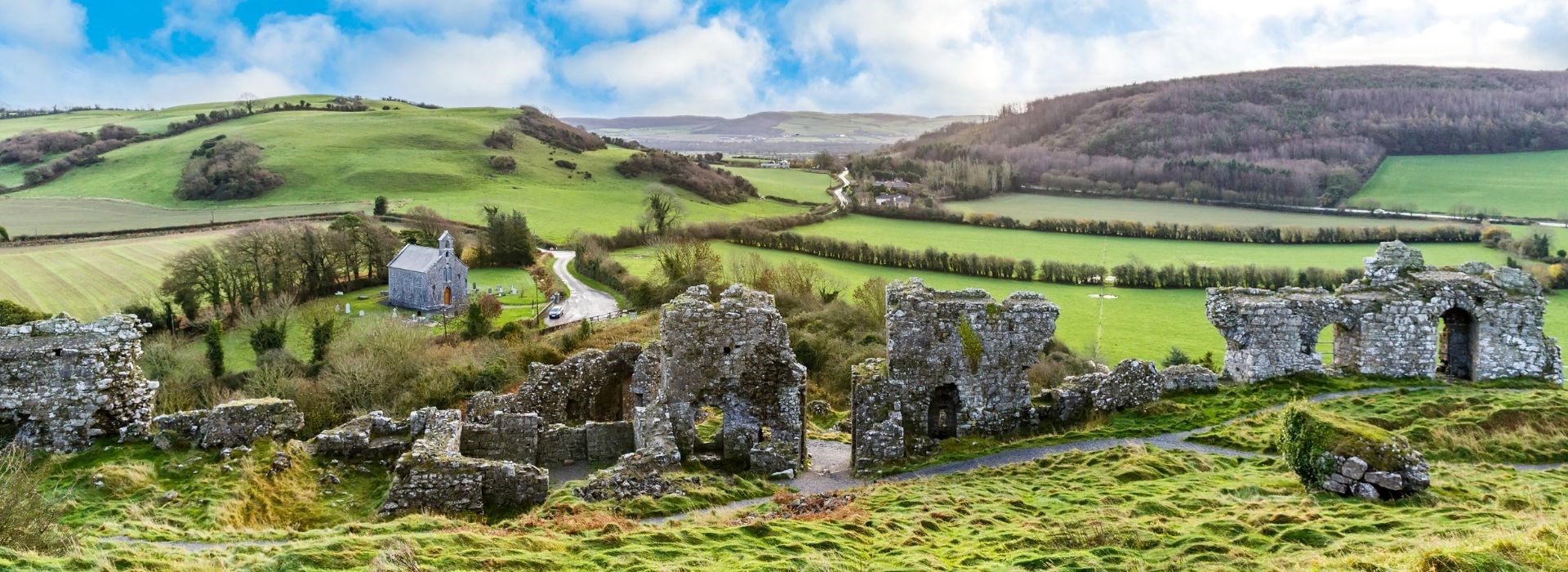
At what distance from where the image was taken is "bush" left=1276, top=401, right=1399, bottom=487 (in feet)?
45.6

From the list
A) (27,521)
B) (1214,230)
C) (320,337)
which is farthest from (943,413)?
(1214,230)

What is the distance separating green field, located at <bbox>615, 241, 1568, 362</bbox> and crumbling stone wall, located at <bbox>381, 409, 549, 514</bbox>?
30.2 metres

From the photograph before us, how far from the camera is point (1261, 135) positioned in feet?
318

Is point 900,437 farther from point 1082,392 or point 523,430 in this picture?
point 523,430

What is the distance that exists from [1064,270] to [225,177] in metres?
88.8

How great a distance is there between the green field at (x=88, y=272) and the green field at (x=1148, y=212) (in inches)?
2643

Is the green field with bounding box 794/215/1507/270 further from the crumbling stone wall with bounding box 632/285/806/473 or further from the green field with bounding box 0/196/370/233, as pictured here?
the green field with bounding box 0/196/370/233

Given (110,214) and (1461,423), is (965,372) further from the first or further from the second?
(110,214)

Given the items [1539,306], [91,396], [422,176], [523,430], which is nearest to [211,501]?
[91,396]

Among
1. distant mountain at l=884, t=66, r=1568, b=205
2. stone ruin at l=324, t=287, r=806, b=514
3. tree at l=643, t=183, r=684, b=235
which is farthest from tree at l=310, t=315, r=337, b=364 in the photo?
distant mountain at l=884, t=66, r=1568, b=205

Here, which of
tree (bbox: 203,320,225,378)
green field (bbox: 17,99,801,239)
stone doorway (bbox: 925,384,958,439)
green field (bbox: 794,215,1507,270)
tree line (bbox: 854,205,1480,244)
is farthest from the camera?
green field (bbox: 17,99,801,239)

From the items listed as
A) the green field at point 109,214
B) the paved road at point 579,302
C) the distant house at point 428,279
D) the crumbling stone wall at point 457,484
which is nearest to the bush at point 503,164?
the green field at point 109,214

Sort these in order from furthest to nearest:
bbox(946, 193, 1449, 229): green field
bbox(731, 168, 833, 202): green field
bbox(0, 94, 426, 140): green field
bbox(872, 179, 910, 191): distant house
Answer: bbox(0, 94, 426, 140): green field, bbox(731, 168, 833, 202): green field, bbox(872, 179, 910, 191): distant house, bbox(946, 193, 1449, 229): green field

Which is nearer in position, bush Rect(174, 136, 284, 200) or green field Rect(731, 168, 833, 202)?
bush Rect(174, 136, 284, 200)
